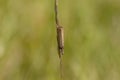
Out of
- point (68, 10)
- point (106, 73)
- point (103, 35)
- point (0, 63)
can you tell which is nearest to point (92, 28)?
point (103, 35)

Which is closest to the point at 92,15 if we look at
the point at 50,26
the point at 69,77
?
the point at 50,26

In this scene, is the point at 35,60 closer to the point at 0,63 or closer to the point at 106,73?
the point at 0,63

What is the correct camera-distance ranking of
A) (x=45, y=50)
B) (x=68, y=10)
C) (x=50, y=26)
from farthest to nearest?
1. (x=68, y=10)
2. (x=50, y=26)
3. (x=45, y=50)

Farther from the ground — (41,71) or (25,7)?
(25,7)

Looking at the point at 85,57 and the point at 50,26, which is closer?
the point at 85,57

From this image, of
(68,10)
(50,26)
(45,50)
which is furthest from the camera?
(68,10)

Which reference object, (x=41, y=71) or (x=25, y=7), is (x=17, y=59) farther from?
(x=25, y=7)
